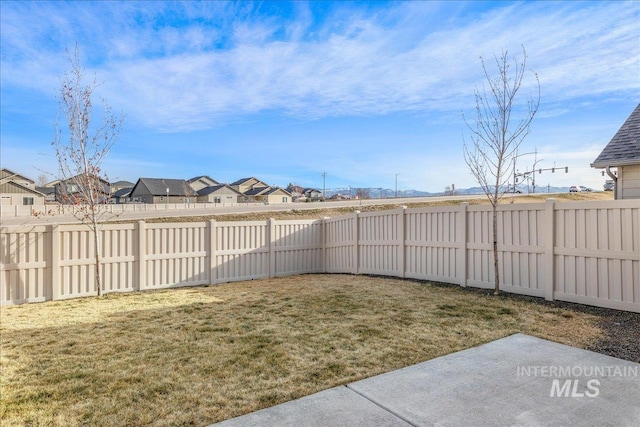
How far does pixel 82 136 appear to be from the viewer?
23.6 feet

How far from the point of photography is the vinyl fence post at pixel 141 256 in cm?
727

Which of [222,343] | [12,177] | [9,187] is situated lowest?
[222,343]

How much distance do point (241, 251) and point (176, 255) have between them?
4.75 feet

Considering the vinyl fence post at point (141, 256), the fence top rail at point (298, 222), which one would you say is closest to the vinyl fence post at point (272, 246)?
the fence top rail at point (298, 222)

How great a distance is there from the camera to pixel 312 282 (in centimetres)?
788

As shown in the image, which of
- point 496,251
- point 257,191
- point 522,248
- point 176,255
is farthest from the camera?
point 257,191

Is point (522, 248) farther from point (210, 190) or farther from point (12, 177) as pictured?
point (210, 190)

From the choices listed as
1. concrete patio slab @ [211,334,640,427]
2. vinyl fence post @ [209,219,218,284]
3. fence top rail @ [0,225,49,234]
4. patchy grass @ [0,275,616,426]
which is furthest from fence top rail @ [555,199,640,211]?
fence top rail @ [0,225,49,234]

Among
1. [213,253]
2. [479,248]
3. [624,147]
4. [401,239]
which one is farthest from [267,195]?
[479,248]

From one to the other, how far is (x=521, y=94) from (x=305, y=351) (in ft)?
18.8

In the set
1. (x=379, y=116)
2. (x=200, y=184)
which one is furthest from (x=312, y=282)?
(x=200, y=184)

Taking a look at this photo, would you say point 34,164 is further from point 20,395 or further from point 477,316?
point 477,316

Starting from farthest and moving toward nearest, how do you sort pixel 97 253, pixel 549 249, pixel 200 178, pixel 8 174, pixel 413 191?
pixel 413 191, pixel 200 178, pixel 8 174, pixel 97 253, pixel 549 249

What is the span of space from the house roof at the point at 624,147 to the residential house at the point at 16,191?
158ft
